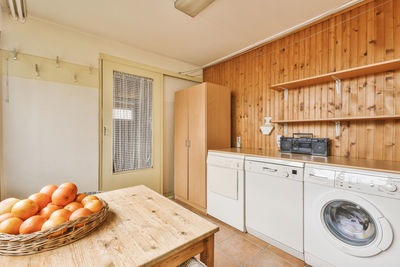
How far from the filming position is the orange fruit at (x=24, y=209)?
0.71 meters

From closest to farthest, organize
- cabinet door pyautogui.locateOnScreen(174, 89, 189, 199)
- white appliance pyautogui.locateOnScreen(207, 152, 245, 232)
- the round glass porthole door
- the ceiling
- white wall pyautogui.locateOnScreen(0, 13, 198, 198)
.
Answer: the round glass porthole door
the ceiling
white wall pyautogui.locateOnScreen(0, 13, 198, 198)
white appliance pyautogui.locateOnScreen(207, 152, 245, 232)
cabinet door pyautogui.locateOnScreen(174, 89, 189, 199)

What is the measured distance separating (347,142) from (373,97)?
0.52 meters

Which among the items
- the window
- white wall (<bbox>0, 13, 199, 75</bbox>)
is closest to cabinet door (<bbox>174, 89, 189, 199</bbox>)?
the window

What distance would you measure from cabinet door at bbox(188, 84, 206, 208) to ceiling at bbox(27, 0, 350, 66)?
0.79 meters

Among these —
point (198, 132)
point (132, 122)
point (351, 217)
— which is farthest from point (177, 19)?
point (351, 217)

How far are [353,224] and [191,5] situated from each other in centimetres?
253

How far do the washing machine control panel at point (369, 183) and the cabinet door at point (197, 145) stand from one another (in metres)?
1.67

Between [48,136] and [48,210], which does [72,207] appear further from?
[48,136]

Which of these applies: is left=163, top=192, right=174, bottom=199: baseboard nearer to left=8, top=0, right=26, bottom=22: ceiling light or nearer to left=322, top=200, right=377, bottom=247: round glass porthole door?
left=322, top=200, right=377, bottom=247: round glass porthole door

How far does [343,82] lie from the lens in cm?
201

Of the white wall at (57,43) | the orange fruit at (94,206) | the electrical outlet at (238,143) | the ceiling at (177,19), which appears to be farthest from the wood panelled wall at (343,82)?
the orange fruit at (94,206)

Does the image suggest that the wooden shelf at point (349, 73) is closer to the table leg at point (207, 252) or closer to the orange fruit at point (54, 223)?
the table leg at point (207, 252)

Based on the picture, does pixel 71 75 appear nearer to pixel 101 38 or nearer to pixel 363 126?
pixel 101 38

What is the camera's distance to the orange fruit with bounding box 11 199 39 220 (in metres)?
0.71
